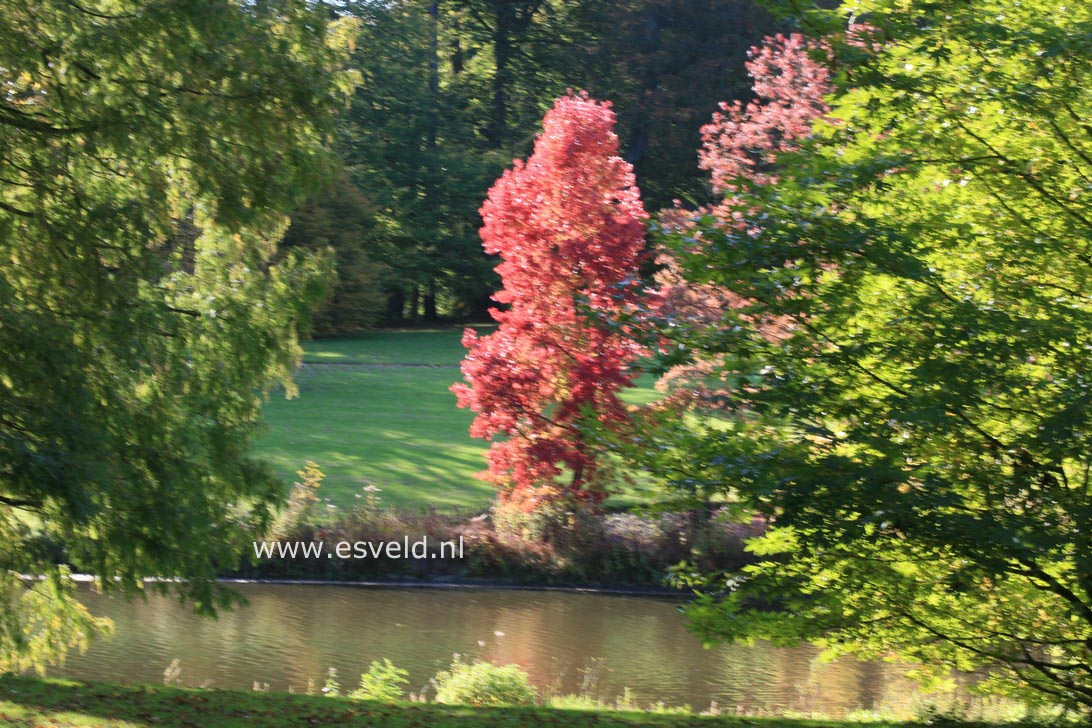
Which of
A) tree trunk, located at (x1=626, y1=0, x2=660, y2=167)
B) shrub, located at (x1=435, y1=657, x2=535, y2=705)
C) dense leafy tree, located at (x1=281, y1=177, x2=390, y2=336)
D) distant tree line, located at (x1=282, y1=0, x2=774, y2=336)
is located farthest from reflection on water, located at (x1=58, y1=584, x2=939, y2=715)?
tree trunk, located at (x1=626, y1=0, x2=660, y2=167)

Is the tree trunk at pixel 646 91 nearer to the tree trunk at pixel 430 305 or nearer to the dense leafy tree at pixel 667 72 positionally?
the dense leafy tree at pixel 667 72

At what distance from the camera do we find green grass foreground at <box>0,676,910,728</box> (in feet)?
26.7

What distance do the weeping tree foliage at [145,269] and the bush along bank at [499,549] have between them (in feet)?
26.4

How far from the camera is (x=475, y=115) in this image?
151 feet

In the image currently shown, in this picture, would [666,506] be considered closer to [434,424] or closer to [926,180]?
[926,180]

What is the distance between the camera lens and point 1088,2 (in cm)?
762

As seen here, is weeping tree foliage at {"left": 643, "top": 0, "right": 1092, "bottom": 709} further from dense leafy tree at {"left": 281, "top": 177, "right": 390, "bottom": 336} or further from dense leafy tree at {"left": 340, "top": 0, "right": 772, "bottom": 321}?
dense leafy tree at {"left": 340, "top": 0, "right": 772, "bottom": 321}

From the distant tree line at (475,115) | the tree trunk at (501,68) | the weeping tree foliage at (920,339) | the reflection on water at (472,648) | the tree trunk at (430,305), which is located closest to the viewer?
the weeping tree foliage at (920,339)

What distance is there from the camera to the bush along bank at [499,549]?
1866 centimetres

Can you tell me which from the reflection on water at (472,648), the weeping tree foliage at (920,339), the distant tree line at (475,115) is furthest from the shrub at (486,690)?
the distant tree line at (475,115)

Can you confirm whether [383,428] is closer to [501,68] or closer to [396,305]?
[396,305]

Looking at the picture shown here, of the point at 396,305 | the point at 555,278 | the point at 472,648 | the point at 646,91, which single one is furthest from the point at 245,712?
the point at 646,91

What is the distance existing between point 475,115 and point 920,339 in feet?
132

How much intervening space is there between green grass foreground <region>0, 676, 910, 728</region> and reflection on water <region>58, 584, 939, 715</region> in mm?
3836
